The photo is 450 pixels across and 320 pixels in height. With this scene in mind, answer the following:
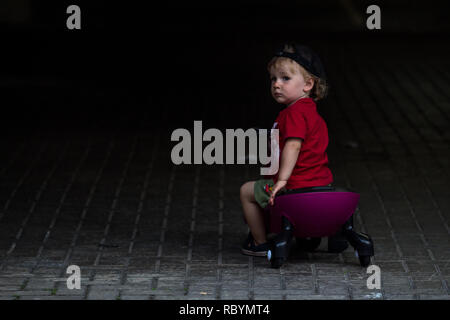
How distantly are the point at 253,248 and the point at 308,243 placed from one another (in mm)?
353

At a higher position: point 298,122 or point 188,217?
point 188,217

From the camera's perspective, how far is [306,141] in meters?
5.57

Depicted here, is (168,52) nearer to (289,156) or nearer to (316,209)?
(289,156)

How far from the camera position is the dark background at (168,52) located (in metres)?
11.4

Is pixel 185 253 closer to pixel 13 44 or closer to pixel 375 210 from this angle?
pixel 375 210

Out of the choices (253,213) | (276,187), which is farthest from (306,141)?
(253,213)

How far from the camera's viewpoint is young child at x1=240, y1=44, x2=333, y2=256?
5.48m

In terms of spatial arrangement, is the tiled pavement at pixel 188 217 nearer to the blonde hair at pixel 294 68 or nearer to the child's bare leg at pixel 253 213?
the child's bare leg at pixel 253 213

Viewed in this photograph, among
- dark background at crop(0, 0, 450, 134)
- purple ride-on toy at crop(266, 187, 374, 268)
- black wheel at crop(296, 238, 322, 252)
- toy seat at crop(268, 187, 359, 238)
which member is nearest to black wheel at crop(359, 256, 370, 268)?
purple ride-on toy at crop(266, 187, 374, 268)

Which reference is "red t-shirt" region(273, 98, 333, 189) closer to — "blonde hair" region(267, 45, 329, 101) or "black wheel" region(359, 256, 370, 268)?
"blonde hair" region(267, 45, 329, 101)

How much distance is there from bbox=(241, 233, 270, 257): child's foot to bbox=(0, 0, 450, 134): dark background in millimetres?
4700

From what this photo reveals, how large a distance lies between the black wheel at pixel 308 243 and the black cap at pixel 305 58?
1036mm

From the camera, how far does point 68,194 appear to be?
7523mm
